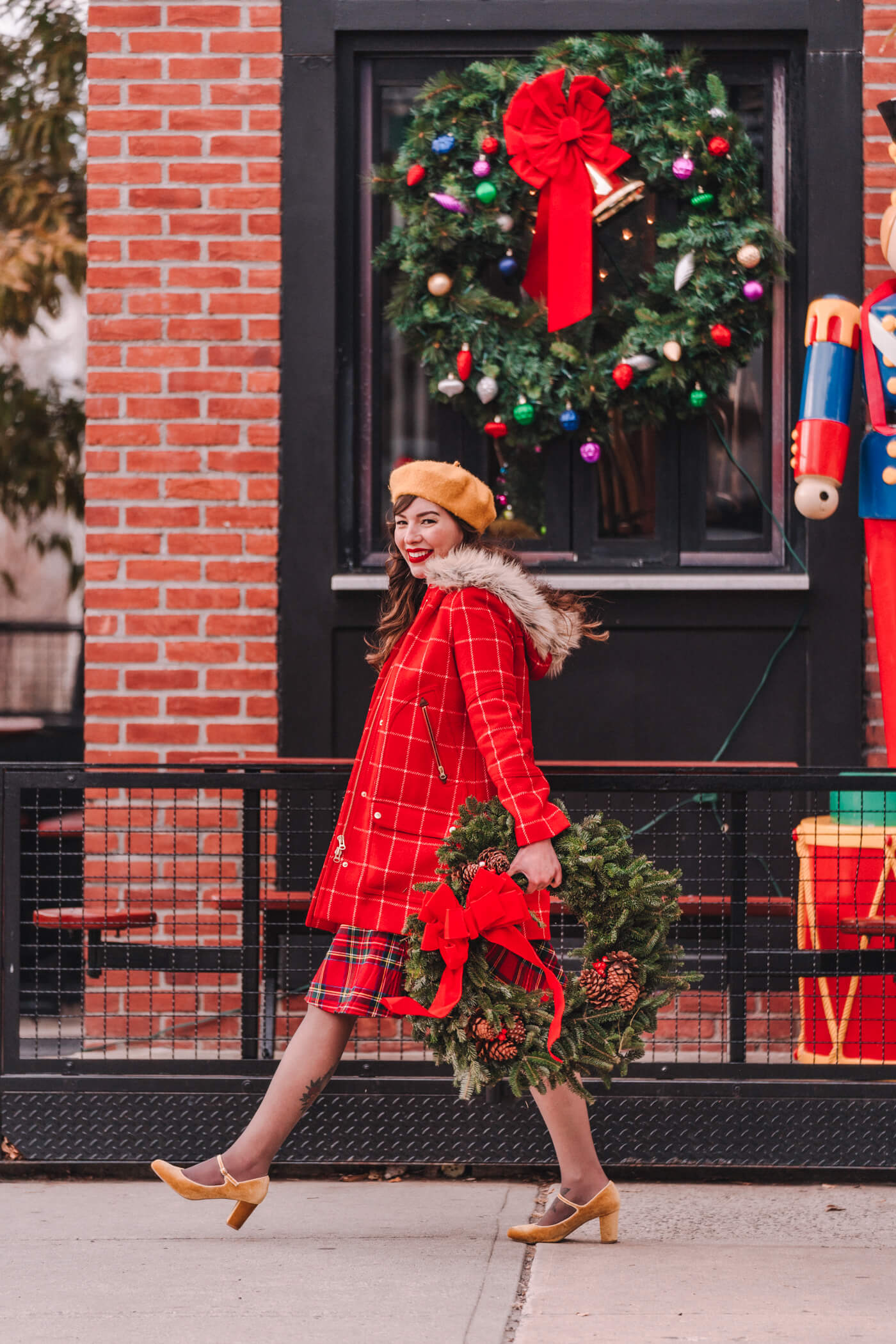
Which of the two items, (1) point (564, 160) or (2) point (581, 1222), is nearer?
(2) point (581, 1222)

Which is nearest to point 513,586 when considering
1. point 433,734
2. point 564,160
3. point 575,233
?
point 433,734

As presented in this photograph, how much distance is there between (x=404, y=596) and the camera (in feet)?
11.7

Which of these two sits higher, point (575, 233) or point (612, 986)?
point (575, 233)

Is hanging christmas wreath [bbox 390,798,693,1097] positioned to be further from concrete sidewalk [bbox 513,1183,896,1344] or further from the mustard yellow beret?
the mustard yellow beret

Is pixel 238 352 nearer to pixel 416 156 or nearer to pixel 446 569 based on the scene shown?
pixel 416 156

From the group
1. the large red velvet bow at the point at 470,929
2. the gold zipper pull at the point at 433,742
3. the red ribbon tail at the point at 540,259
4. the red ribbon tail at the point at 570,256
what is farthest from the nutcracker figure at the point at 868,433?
the large red velvet bow at the point at 470,929

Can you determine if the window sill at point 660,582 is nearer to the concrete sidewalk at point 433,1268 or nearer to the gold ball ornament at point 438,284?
the gold ball ornament at point 438,284

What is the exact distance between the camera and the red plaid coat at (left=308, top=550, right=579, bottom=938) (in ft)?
10.8

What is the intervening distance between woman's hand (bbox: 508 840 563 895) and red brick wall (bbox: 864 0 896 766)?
216cm

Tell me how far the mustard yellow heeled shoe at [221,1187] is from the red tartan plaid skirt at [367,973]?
0.42 metres

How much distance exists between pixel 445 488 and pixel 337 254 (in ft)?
6.64

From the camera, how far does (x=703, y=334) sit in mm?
4926

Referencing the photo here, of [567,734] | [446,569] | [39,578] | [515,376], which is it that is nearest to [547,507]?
[515,376]

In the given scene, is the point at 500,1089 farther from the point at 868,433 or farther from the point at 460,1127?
the point at 868,433
